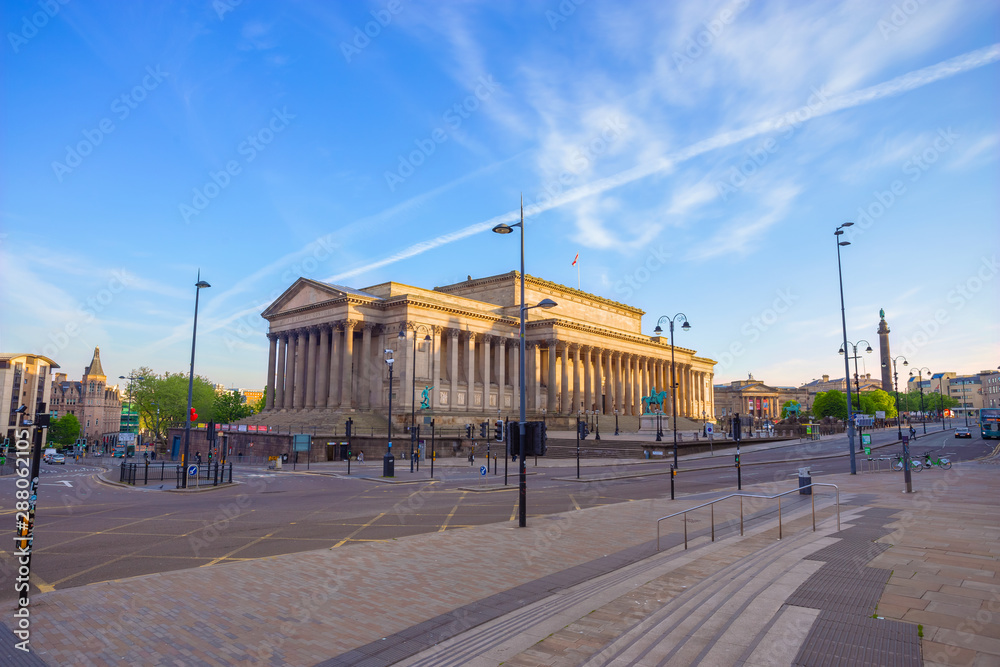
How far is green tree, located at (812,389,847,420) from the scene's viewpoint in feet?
456

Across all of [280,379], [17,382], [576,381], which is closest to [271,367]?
[280,379]

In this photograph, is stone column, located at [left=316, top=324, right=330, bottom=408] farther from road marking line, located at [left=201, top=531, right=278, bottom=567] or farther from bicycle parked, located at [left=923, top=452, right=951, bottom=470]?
bicycle parked, located at [left=923, top=452, right=951, bottom=470]

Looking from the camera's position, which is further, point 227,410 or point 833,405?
point 833,405

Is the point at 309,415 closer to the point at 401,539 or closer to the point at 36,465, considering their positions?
the point at 401,539

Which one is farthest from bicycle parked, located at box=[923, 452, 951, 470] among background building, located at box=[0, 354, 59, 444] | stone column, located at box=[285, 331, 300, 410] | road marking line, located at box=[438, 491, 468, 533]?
background building, located at box=[0, 354, 59, 444]

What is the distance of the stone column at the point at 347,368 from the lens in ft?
211

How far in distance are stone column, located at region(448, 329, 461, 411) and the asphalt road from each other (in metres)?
34.2

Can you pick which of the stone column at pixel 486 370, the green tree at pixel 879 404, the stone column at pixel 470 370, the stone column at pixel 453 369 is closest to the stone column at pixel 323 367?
the stone column at pixel 453 369

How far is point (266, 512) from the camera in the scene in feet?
63.4

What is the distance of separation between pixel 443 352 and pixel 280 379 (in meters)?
20.8

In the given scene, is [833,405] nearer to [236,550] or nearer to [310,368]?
[310,368]

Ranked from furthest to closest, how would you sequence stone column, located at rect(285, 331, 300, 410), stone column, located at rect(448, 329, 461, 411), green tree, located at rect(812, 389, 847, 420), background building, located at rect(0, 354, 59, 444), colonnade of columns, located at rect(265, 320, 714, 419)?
green tree, located at rect(812, 389, 847, 420) → background building, located at rect(0, 354, 59, 444) → stone column, located at rect(285, 331, 300, 410) → stone column, located at rect(448, 329, 461, 411) → colonnade of columns, located at rect(265, 320, 714, 419)

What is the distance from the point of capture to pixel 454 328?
235 feet

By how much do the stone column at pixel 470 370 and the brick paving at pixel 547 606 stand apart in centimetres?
5969
